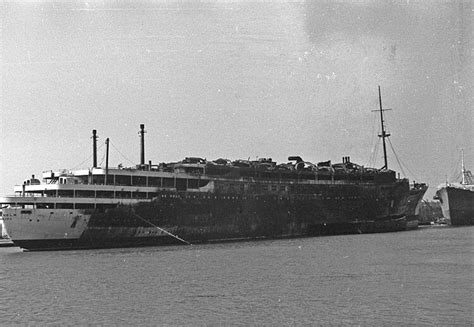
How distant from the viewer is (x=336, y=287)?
28.0m

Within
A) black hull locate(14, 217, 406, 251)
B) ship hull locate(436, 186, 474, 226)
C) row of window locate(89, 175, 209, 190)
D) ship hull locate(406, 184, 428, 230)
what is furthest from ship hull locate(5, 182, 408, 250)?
ship hull locate(436, 186, 474, 226)

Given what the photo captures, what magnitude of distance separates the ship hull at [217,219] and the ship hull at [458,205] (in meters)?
14.4

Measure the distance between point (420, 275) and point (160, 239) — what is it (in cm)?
3606

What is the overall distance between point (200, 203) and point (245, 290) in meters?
39.4

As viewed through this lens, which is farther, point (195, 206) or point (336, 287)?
point (195, 206)

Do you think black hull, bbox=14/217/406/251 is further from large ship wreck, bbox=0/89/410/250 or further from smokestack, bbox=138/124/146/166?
smokestack, bbox=138/124/146/166

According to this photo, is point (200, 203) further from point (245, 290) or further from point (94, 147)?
point (245, 290)

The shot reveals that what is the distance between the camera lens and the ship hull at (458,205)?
104 meters

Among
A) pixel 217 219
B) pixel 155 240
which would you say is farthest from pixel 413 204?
pixel 155 240

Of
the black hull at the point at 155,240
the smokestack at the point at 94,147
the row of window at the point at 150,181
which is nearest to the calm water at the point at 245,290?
the black hull at the point at 155,240

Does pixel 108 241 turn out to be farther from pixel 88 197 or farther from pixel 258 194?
pixel 258 194

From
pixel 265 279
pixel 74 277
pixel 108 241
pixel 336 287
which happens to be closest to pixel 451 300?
pixel 336 287

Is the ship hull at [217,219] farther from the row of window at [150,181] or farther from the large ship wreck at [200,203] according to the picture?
the row of window at [150,181]

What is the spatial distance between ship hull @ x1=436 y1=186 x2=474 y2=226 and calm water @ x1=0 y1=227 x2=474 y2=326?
209 feet
